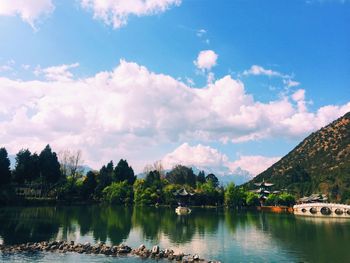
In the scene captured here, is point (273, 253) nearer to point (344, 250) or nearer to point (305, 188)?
point (344, 250)

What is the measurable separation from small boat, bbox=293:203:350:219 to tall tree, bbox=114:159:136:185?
48.3m

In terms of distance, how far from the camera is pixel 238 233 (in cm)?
5303

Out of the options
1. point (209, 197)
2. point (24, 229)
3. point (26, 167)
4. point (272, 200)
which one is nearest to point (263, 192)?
point (272, 200)

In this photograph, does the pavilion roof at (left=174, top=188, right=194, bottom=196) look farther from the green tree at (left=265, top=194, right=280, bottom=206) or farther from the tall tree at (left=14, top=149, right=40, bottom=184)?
the tall tree at (left=14, top=149, right=40, bottom=184)

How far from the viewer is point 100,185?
106688 millimetres

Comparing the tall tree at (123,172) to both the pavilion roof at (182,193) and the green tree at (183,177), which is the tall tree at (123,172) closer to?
the pavilion roof at (182,193)

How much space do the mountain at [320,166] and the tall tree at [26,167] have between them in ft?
261

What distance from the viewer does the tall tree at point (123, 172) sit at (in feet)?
377

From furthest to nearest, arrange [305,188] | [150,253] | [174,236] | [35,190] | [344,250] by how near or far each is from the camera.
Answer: [305,188]
[35,190]
[174,236]
[344,250]
[150,253]

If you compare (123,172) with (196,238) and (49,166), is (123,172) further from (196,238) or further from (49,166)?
(196,238)

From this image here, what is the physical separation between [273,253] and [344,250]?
28.5 feet

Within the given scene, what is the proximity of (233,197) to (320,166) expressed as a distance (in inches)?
2047

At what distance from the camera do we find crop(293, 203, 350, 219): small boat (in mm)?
91375

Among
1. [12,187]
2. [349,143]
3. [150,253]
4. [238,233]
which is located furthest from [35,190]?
[349,143]
